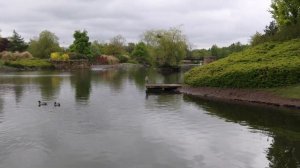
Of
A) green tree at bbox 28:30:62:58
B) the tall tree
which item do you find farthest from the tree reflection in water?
the tall tree

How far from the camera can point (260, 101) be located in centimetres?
4547

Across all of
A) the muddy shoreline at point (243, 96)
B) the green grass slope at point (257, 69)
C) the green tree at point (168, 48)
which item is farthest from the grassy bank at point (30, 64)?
the muddy shoreline at point (243, 96)

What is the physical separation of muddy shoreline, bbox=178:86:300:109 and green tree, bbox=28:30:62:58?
106681mm

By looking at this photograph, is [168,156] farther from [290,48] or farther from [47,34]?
[47,34]

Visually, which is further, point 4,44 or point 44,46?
point 44,46

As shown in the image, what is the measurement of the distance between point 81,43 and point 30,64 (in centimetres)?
2493

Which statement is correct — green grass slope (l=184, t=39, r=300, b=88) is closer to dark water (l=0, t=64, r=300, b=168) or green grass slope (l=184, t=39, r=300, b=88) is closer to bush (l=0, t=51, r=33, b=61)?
dark water (l=0, t=64, r=300, b=168)

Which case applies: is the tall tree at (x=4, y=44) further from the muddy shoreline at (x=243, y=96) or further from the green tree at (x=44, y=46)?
the muddy shoreline at (x=243, y=96)

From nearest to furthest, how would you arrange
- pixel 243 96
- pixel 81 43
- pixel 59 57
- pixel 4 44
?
1. pixel 243 96
2. pixel 59 57
3. pixel 81 43
4. pixel 4 44

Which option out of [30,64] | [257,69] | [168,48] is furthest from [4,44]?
[257,69]

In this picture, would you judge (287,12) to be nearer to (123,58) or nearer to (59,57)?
(59,57)

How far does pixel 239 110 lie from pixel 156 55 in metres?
75.5

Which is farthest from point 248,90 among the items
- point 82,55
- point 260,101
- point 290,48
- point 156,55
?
point 82,55

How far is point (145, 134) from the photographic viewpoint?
2916cm
